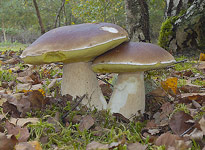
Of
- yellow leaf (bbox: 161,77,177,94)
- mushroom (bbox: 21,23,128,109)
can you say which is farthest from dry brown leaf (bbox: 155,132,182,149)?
yellow leaf (bbox: 161,77,177,94)

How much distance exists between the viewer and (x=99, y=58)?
1526mm

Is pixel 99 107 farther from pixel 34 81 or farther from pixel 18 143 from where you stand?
pixel 34 81

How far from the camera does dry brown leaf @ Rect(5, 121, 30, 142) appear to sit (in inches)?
45.6

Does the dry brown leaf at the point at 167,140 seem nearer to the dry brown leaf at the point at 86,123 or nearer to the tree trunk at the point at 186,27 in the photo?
the dry brown leaf at the point at 86,123

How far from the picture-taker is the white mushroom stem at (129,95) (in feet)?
5.44

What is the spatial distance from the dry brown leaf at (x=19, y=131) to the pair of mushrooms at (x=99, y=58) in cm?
46

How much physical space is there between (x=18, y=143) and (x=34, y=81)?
1.84 m

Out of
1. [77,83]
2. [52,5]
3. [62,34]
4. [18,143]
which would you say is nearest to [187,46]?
[77,83]

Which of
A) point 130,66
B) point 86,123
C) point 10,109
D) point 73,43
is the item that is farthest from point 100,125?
point 10,109

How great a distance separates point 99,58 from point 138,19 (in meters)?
2.81

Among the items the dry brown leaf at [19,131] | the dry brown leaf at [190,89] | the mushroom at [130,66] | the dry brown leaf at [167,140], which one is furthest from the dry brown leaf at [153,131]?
the dry brown leaf at [190,89]

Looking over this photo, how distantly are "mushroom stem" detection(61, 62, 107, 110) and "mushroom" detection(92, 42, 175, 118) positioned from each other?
0.15 metres

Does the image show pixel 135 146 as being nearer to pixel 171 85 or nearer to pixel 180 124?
pixel 180 124

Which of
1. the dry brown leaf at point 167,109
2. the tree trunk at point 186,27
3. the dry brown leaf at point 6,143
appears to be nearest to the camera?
the dry brown leaf at point 6,143
